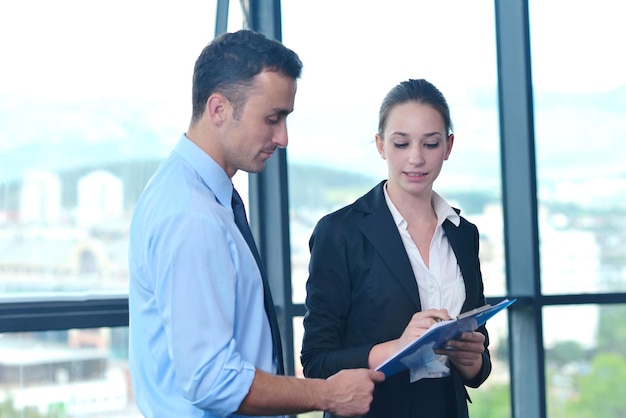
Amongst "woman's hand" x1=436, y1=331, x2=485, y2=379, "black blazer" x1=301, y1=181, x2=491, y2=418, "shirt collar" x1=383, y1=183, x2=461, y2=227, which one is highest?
"shirt collar" x1=383, y1=183, x2=461, y2=227

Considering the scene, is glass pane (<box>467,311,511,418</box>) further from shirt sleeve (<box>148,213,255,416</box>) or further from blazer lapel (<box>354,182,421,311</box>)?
shirt sleeve (<box>148,213,255,416</box>)

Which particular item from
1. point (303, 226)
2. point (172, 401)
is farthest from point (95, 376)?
point (172, 401)

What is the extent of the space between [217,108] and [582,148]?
278cm

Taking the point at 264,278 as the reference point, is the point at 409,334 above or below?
below

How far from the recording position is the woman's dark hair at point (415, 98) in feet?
6.96

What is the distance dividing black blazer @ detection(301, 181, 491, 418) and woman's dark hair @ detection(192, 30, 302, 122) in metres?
0.50

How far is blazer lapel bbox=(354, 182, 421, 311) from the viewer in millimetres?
1987

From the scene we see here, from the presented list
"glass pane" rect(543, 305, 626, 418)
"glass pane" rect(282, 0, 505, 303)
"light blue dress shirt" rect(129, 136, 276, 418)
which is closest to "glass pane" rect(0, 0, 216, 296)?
"glass pane" rect(282, 0, 505, 303)

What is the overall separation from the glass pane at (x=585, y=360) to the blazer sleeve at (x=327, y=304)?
212cm

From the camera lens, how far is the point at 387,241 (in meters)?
2.02

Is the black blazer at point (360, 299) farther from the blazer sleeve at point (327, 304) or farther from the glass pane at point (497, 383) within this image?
the glass pane at point (497, 383)

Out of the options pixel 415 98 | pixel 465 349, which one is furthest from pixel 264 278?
pixel 415 98

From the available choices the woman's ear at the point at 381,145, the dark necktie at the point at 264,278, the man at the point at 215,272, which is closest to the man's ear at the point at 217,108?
the man at the point at 215,272

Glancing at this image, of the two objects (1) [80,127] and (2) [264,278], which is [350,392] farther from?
(1) [80,127]
